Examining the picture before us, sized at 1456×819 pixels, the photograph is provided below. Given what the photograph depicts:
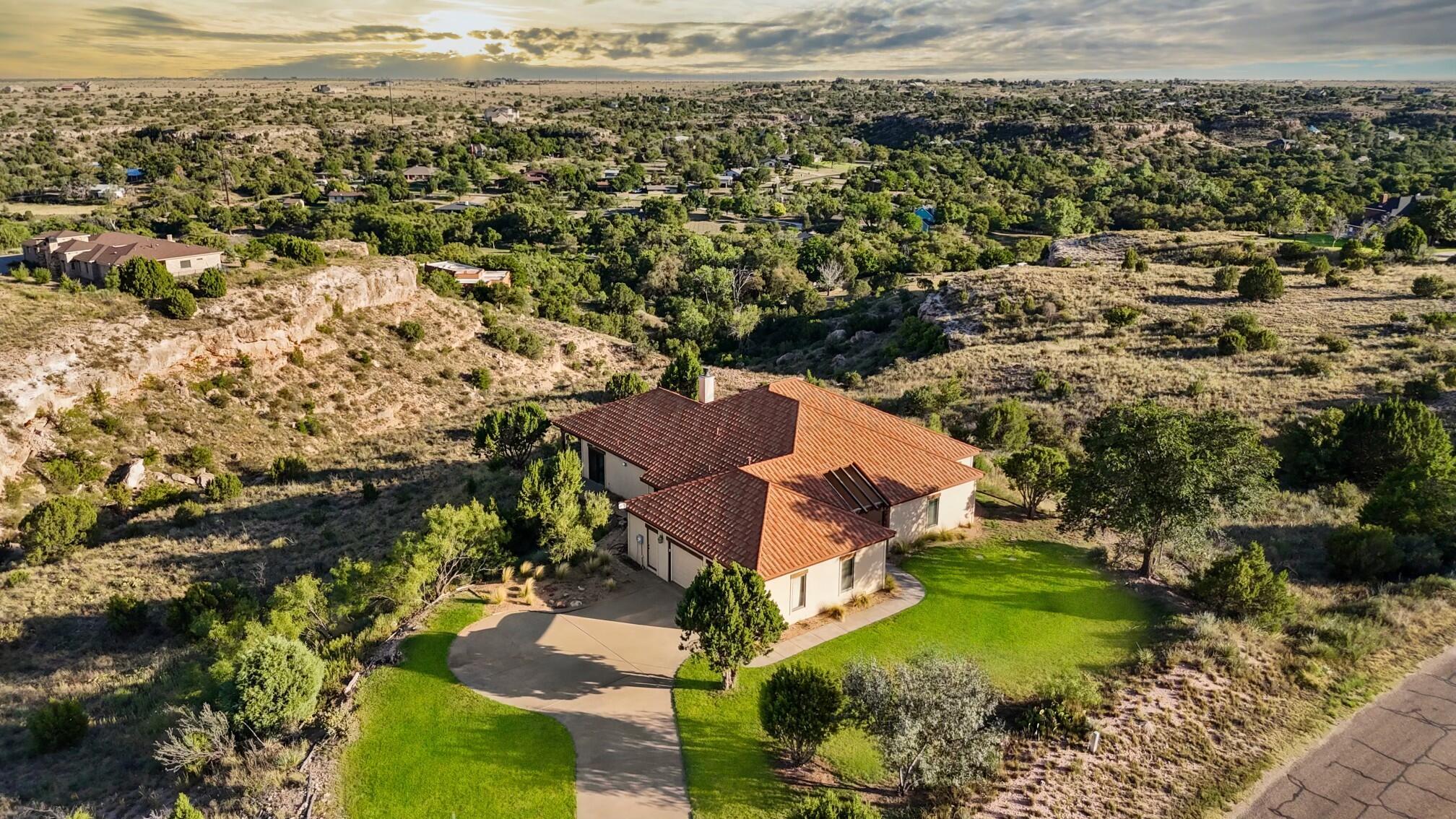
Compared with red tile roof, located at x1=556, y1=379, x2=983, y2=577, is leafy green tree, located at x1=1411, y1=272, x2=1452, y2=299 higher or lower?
higher

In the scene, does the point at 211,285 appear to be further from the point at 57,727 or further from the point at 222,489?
the point at 57,727

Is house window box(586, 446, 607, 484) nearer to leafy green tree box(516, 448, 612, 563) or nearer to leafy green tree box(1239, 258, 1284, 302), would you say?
leafy green tree box(516, 448, 612, 563)

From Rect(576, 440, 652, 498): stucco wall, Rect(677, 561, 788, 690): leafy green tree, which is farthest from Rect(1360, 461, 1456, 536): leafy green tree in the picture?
Rect(576, 440, 652, 498): stucco wall

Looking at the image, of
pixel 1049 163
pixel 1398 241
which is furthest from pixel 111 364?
pixel 1049 163

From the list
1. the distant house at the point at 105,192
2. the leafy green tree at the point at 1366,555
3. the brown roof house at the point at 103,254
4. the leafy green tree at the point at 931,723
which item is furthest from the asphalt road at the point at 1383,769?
the distant house at the point at 105,192

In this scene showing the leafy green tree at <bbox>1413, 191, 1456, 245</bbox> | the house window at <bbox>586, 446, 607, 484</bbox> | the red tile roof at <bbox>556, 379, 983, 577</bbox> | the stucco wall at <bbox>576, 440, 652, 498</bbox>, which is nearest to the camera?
the red tile roof at <bbox>556, 379, 983, 577</bbox>

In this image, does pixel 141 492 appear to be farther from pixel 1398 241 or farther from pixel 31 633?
pixel 1398 241
